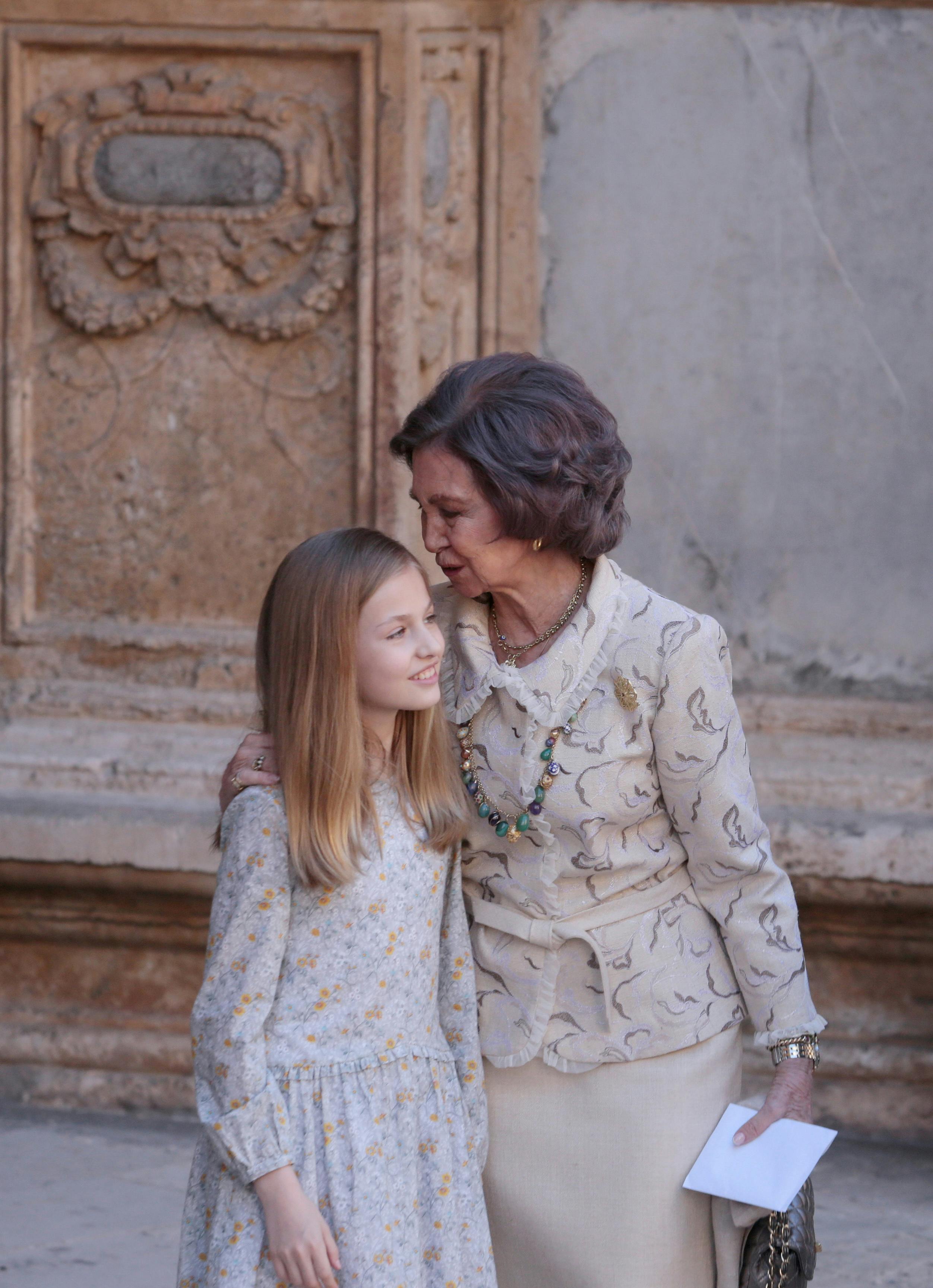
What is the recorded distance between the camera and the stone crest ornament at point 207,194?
373 cm

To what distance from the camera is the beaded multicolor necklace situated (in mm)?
1948

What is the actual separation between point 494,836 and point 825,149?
2404mm

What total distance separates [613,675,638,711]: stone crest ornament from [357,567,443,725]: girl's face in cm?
24

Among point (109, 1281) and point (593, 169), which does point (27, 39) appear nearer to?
point (593, 169)

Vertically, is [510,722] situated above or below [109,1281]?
above

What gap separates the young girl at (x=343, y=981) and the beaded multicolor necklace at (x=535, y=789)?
46 millimetres

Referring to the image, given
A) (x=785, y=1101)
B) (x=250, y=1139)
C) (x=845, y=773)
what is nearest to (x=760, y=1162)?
(x=785, y=1101)

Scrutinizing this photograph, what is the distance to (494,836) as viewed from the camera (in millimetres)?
2014

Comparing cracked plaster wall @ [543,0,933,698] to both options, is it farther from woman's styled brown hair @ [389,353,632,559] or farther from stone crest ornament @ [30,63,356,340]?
woman's styled brown hair @ [389,353,632,559]

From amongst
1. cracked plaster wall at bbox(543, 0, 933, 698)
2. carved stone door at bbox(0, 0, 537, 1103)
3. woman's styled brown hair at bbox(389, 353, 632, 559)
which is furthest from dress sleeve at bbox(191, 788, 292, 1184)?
cracked plaster wall at bbox(543, 0, 933, 698)

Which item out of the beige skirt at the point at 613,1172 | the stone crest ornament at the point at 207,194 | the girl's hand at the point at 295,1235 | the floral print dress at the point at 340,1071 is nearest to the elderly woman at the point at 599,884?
the beige skirt at the point at 613,1172

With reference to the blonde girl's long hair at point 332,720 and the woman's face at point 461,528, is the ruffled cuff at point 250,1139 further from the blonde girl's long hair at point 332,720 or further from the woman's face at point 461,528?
the woman's face at point 461,528

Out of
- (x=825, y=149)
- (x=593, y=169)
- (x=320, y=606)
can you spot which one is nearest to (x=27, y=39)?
(x=593, y=169)

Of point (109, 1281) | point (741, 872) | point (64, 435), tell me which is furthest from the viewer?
point (64, 435)
